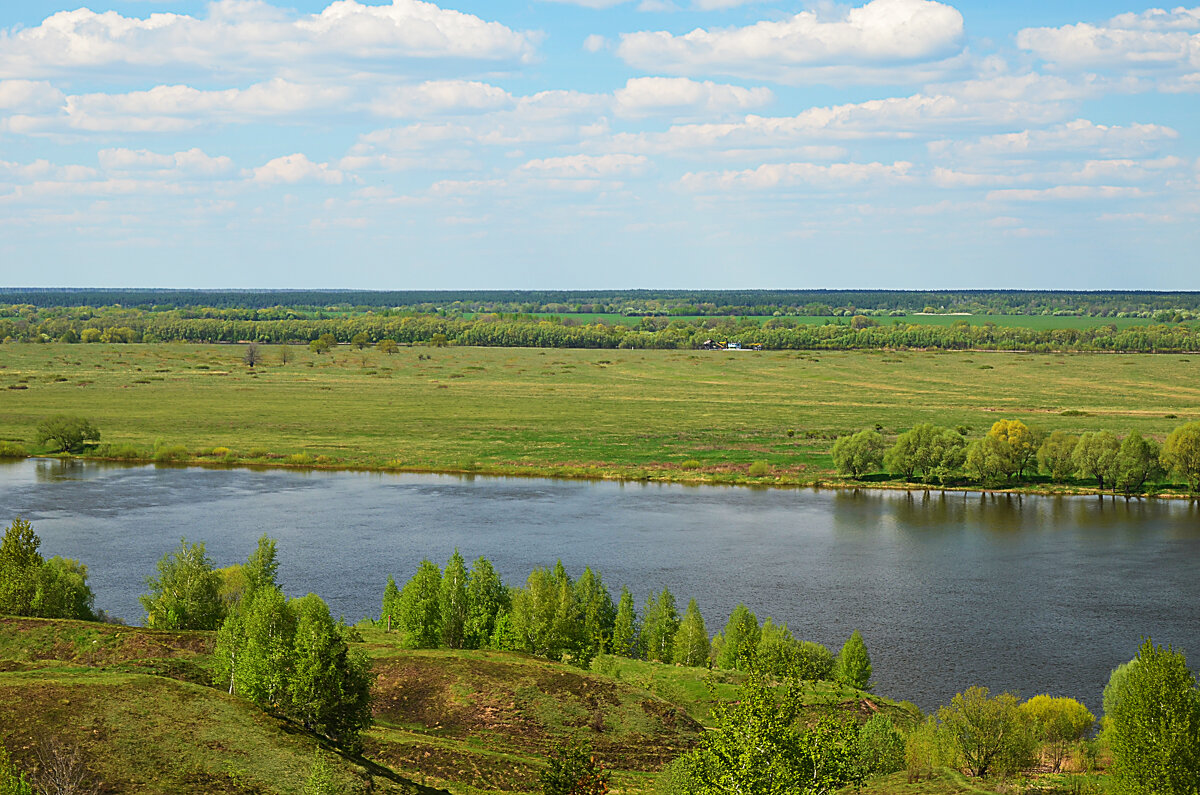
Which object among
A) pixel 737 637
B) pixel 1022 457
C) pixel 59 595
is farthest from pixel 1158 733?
pixel 1022 457

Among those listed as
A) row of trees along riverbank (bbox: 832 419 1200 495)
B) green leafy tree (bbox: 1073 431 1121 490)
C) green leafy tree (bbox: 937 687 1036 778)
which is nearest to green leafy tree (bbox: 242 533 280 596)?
green leafy tree (bbox: 937 687 1036 778)

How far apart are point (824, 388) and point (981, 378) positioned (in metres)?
29.2

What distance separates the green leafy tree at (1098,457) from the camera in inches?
3620

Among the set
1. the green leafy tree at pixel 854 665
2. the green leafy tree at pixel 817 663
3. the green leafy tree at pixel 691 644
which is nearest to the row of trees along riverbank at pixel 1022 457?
the green leafy tree at pixel 817 663

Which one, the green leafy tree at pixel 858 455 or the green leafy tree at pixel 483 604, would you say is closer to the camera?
the green leafy tree at pixel 483 604

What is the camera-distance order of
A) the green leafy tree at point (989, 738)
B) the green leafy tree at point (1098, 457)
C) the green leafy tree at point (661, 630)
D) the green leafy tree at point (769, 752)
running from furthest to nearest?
the green leafy tree at point (1098, 457)
the green leafy tree at point (661, 630)
the green leafy tree at point (989, 738)
the green leafy tree at point (769, 752)

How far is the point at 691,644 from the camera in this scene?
47.4 metres

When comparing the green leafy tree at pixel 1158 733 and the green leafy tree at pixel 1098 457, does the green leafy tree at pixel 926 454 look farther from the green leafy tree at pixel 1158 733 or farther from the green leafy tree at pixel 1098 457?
the green leafy tree at pixel 1158 733

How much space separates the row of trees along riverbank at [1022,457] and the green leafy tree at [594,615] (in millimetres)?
51164

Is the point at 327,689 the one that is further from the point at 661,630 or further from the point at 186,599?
the point at 661,630

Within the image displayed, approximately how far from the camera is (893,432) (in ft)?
369

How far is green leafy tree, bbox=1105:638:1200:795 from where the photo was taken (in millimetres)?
29234

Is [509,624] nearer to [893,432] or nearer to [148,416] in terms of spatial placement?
[893,432]

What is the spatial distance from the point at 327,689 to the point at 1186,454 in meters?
83.4
